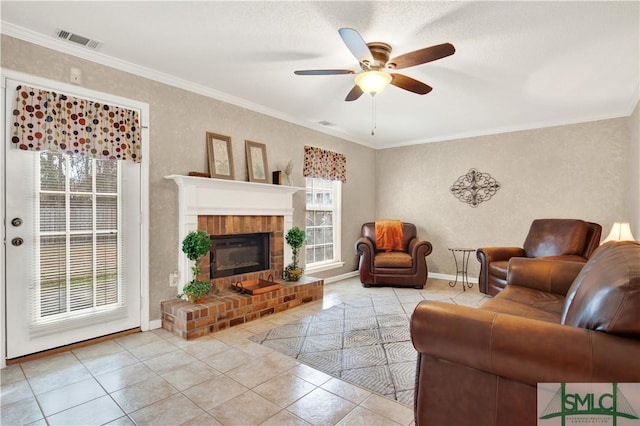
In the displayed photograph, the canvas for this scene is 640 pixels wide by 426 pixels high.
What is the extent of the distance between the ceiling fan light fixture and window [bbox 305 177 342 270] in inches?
100

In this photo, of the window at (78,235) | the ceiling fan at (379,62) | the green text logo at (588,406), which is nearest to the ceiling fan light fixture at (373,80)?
the ceiling fan at (379,62)

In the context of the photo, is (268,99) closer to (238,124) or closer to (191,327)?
(238,124)

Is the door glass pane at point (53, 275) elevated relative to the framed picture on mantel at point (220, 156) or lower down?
lower down

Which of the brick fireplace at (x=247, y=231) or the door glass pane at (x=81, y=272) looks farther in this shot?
the brick fireplace at (x=247, y=231)

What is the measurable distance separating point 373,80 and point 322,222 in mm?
3028

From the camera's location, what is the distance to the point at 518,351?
1199 millimetres

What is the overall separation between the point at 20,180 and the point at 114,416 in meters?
1.87

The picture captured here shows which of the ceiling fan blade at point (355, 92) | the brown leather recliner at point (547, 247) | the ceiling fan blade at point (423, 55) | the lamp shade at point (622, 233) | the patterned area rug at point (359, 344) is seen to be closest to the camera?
the ceiling fan blade at point (423, 55)

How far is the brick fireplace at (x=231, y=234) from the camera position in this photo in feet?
10.1

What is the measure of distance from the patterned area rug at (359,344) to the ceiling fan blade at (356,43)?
2.21 meters

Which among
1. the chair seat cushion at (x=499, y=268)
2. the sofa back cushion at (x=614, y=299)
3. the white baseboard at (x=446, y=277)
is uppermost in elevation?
the sofa back cushion at (x=614, y=299)

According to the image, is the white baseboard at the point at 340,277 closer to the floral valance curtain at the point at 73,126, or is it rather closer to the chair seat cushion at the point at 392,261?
the chair seat cushion at the point at 392,261

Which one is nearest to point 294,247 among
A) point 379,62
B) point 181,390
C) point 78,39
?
point 181,390

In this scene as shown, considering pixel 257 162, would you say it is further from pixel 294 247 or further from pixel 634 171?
pixel 634 171
